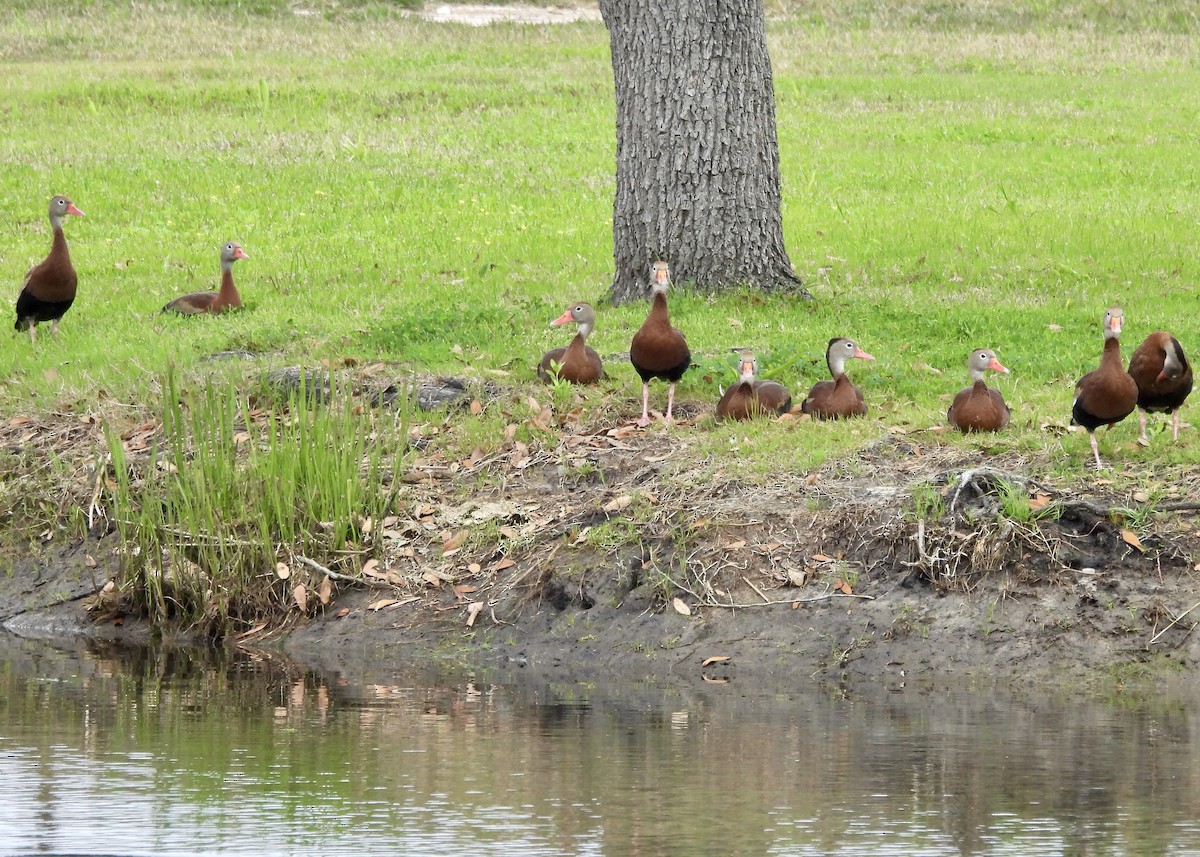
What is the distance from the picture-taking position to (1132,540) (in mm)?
9078

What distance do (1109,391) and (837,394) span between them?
200 cm

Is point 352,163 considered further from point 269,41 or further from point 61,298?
point 269,41

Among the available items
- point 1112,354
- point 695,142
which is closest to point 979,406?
point 1112,354

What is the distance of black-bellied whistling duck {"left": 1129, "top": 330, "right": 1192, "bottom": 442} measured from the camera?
9367 mm

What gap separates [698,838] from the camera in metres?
5.85

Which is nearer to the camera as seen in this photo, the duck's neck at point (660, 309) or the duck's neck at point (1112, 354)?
the duck's neck at point (1112, 354)

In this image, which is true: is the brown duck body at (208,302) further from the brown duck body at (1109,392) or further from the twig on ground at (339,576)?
the brown duck body at (1109,392)

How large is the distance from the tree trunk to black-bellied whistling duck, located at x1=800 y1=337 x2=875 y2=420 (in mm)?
3038

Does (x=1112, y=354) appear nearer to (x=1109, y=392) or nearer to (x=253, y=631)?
(x=1109, y=392)

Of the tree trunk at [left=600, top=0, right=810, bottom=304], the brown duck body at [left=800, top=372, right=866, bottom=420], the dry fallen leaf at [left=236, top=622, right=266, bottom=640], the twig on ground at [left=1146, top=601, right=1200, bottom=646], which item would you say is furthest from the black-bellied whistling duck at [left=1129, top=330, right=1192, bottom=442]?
the dry fallen leaf at [left=236, top=622, right=266, bottom=640]

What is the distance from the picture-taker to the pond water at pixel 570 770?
5.88 m

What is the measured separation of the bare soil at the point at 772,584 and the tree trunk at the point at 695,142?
3508 millimetres

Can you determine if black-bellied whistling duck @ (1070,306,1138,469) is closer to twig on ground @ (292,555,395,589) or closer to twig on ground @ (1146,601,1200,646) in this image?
twig on ground @ (1146,601,1200,646)

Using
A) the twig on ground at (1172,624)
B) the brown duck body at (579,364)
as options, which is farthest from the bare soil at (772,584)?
the brown duck body at (579,364)
